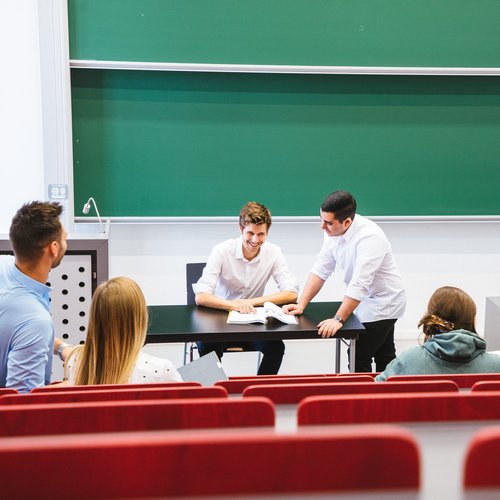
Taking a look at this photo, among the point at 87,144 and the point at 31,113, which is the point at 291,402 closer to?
the point at 87,144

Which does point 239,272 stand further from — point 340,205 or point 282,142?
point 282,142

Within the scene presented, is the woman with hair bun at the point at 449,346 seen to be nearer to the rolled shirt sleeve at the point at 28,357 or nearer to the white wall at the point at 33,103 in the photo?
the rolled shirt sleeve at the point at 28,357

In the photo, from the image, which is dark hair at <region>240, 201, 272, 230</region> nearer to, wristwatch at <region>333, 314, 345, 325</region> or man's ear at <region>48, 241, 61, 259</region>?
wristwatch at <region>333, 314, 345, 325</region>

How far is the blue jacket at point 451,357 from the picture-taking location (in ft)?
7.36

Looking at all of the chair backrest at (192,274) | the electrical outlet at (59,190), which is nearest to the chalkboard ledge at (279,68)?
the electrical outlet at (59,190)

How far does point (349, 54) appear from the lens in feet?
15.1

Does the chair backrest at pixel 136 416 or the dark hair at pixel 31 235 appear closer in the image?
the chair backrest at pixel 136 416

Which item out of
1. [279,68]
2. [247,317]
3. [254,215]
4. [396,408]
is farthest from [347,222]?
[396,408]

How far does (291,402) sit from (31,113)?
3.85 m

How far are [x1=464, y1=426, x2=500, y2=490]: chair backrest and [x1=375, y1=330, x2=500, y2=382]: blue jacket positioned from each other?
1.55 meters

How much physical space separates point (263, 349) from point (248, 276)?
1.60 feet

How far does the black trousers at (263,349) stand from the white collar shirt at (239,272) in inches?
13.5

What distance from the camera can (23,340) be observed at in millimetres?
1951

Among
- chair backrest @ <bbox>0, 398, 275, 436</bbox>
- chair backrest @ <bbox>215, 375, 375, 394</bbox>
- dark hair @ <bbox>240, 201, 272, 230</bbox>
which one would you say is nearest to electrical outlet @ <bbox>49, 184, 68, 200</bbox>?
dark hair @ <bbox>240, 201, 272, 230</bbox>
